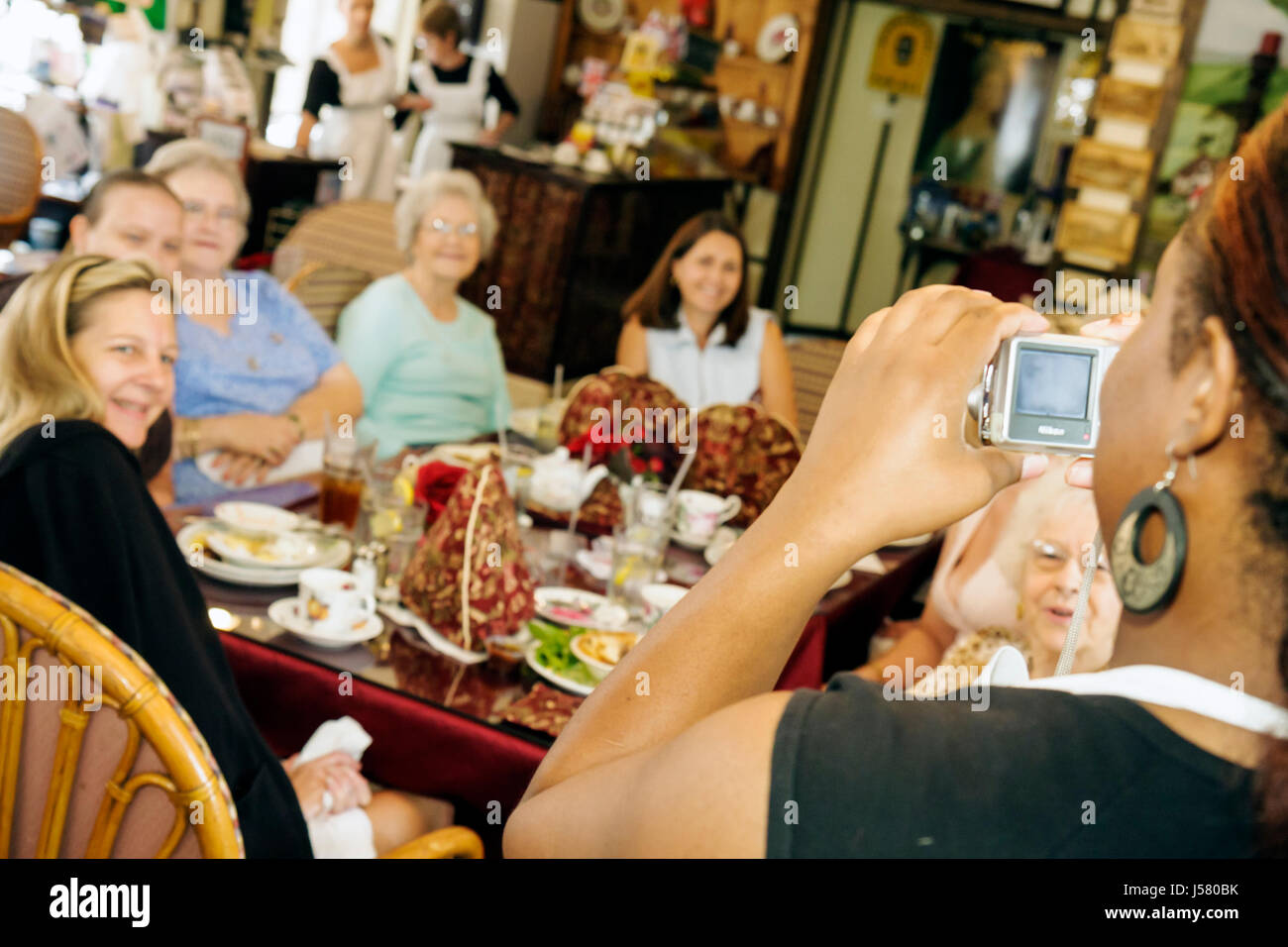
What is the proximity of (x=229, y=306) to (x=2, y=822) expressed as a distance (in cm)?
204

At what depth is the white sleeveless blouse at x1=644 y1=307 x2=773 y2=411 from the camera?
12.6ft

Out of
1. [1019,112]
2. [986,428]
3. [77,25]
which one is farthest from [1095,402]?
[1019,112]

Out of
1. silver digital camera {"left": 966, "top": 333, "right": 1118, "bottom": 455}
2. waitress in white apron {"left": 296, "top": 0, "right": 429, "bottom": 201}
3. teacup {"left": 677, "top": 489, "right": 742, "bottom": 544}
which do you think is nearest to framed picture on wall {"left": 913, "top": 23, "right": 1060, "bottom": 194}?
waitress in white apron {"left": 296, "top": 0, "right": 429, "bottom": 201}

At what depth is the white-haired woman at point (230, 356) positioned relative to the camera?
8.93 feet

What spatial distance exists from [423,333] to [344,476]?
131 cm

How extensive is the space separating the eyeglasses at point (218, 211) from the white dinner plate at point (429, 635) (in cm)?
147

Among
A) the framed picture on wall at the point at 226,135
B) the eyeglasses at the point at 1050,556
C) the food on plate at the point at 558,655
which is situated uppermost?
the framed picture on wall at the point at 226,135

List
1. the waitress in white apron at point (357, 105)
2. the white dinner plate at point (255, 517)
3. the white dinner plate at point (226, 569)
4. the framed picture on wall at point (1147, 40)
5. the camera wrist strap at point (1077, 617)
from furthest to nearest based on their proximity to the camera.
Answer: the waitress in white apron at point (357, 105), the framed picture on wall at point (1147, 40), the white dinner plate at point (255, 517), the white dinner plate at point (226, 569), the camera wrist strap at point (1077, 617)

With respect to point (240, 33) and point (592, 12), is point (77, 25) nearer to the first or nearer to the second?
point (240, 33)

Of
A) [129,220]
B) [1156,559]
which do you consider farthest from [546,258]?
[1156,559]

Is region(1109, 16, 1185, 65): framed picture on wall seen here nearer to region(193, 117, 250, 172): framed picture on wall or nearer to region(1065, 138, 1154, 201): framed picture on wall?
region(1065, 138, 1154, 201): framed picture on wall

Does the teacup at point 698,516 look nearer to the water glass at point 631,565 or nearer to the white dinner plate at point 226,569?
the water glass at point 631,565

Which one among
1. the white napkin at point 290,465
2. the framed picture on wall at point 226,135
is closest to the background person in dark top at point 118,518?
the white napkin at point 290,465

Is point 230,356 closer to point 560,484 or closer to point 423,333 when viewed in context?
point 423,333
